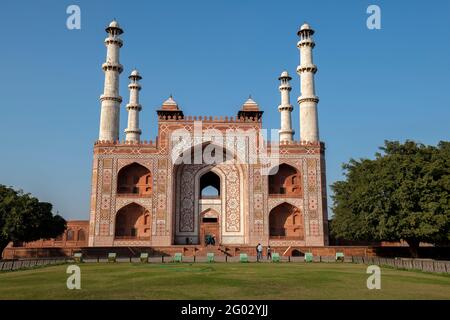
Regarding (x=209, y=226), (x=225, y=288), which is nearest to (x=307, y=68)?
(x=209, y=226)

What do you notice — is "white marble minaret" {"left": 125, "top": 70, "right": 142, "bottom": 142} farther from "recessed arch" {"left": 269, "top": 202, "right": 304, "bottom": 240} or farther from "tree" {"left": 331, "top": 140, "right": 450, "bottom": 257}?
"tree" {"left": 331, "top": 140, "right": 450, "bottom": 257}

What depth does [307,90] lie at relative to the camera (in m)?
36.8

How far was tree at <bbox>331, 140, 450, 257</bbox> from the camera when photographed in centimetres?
2412

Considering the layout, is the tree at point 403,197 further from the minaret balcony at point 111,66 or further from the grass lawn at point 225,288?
the minaret balcony at point 111,66

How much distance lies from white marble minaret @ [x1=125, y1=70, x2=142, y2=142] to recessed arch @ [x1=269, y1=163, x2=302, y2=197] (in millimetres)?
15624

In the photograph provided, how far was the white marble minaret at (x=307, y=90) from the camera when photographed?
3641 cm

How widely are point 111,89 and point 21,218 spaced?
44.0 feet

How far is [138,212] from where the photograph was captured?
117 feet

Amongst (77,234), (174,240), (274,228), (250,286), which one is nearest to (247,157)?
(274,228)

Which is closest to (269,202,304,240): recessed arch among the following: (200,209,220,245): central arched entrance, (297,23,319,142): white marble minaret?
(200,209,220,245): central arched entrance

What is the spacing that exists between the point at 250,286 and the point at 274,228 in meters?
23.9

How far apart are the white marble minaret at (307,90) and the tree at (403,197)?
8417 mm

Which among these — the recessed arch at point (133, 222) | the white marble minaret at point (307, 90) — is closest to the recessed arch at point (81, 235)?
the recessed arch at point (133, 222)
